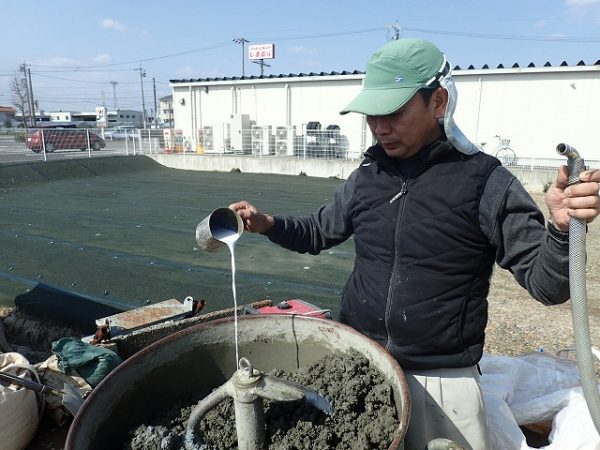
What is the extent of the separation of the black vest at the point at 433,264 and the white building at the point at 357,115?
13372 mm

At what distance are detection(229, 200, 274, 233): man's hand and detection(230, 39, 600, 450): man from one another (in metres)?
0.36

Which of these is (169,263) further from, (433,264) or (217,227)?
(433,264)

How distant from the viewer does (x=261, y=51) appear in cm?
2809

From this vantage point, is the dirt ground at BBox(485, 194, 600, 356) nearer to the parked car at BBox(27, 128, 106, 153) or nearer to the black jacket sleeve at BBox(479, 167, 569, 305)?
the black jacket sleeve at BBox(479, 167, 569, 305)

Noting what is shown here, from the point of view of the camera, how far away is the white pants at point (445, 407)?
1470mm

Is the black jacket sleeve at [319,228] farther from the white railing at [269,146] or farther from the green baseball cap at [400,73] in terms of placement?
the white railing at [269,146]

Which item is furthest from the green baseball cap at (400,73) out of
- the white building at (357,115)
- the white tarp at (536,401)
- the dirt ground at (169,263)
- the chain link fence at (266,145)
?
the white building at (357,115)

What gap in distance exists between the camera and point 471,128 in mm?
14883

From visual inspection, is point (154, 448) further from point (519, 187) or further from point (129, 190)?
point (129, 190)

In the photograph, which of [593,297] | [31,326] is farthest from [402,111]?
[593,297]

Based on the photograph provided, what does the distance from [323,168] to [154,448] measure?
13.2 m

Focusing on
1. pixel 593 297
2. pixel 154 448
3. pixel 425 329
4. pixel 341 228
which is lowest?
pixel 593 297

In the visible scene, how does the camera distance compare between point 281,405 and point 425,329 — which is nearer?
point 281,405

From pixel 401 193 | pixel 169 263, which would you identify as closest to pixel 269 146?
pixel 169 263
